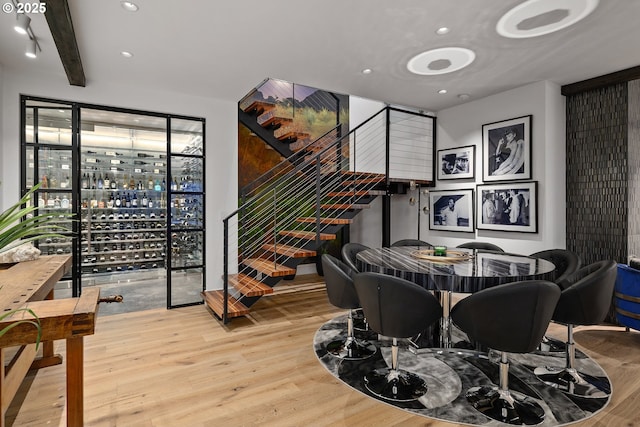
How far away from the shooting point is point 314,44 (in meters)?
3.38

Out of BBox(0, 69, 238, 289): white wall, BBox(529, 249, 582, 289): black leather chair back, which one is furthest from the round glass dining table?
BBox(0, 69, 238, 289): white wall

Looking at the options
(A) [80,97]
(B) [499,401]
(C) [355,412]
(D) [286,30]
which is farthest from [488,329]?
(A) [80,97]

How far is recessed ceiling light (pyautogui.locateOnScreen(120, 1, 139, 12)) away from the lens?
105 inches

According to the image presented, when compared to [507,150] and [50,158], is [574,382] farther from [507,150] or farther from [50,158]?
A: [50,158]

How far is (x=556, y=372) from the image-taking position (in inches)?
111

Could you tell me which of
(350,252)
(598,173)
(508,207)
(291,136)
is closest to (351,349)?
(350,252)

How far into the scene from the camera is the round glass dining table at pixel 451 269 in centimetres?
247

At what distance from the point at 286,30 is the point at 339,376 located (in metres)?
3.02

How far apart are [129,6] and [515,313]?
3.53 meters

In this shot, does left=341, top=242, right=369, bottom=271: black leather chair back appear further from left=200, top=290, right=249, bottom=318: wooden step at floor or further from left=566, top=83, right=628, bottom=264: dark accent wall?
left=566, top=83, right=628, bottom=264: dark accent wall

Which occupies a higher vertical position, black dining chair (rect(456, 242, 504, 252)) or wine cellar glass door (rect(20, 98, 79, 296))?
wine cellar glass door (rect(20, 98, 79, 296))

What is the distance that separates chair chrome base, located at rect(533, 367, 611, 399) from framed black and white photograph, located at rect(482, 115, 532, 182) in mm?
2611

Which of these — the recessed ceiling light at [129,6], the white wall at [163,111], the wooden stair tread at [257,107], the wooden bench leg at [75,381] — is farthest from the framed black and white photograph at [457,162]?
the wooden bench leg at [75,381]

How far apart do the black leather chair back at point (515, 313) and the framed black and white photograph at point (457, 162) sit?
354 centimetres
